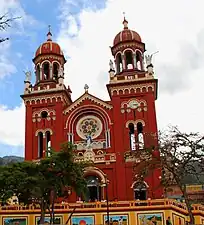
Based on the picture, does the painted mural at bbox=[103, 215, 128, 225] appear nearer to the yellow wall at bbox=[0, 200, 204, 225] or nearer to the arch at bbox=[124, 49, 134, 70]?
the yellow wall at bbox=[0, 200, 204, 225]

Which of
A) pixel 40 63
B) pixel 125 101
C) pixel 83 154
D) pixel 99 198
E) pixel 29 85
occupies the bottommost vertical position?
pixel 99 198

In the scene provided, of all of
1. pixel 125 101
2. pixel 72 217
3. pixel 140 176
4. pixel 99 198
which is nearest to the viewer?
pixel 140 176

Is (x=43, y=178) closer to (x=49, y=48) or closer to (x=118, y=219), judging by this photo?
(x=118, y=219)

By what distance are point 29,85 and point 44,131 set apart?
5.73 metres

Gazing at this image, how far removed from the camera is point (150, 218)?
30766mm

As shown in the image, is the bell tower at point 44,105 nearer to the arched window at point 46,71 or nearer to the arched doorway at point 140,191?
the arched window at point 46,71

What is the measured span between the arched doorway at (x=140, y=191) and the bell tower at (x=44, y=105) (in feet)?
28.9

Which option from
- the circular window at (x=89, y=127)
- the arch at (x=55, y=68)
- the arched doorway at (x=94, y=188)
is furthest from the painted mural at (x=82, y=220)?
the arch at (x=55, y=68)

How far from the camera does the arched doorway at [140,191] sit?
35.4 m

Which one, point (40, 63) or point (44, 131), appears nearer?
point (44, 131)

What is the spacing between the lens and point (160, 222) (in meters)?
30.4

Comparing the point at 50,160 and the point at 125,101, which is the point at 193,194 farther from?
the point at 50,160

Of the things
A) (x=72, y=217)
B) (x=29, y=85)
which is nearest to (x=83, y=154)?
(x=72, y=217)

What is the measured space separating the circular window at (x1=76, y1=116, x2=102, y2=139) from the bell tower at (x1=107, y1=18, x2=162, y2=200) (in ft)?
7.08
